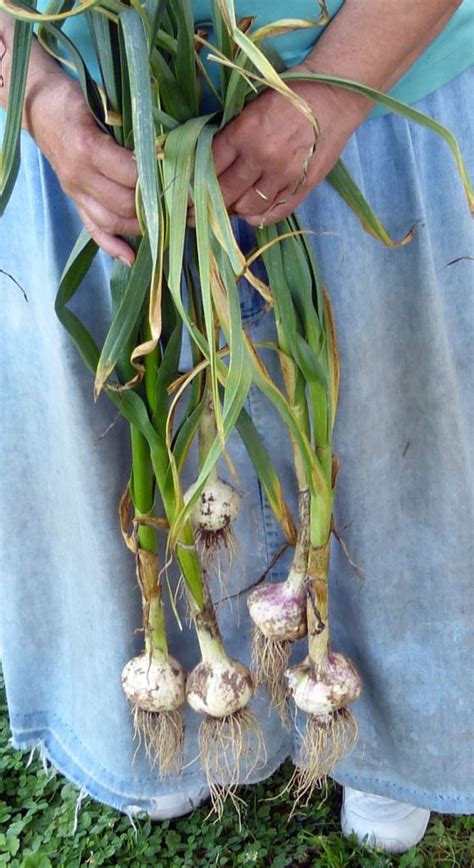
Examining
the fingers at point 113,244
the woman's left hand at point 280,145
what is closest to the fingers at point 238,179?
the woman's left hand at point 280,145

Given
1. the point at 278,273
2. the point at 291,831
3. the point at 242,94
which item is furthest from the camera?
the point at 291,831

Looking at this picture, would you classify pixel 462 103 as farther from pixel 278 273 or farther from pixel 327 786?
pixel 327 786

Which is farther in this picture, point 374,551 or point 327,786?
point 327,786

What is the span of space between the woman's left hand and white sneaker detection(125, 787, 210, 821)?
942 millimetres

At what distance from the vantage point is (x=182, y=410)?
38.9 inches

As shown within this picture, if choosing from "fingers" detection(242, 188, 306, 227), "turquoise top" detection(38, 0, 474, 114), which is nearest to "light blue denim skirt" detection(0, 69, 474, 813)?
"turquoise top" detection(38, 0, 474, 114)

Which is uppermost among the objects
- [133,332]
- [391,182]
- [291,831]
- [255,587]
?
[391,182]

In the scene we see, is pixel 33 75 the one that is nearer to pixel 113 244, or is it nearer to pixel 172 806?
pixel 113 244

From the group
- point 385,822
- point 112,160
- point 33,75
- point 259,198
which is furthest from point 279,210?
point 385,822

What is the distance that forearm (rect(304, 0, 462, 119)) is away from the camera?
714 mm

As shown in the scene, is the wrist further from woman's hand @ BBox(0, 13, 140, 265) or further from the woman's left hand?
woman's hand @ BBox(0, 13, 140, 265)

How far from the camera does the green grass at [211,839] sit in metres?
1.29

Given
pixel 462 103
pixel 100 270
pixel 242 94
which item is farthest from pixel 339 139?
pixel 100 270

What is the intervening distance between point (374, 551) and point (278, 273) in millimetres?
382
